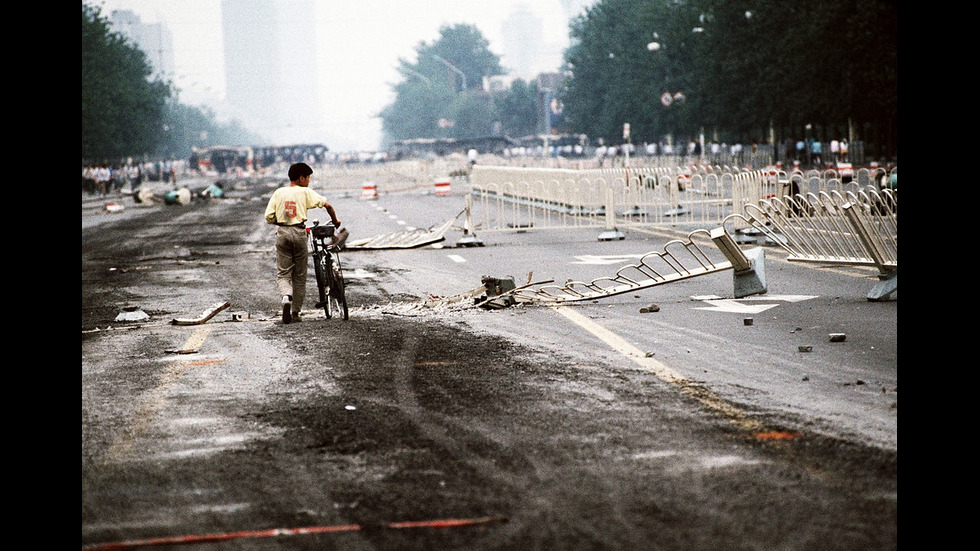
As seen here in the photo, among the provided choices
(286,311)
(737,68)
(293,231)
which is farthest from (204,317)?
(737,68)

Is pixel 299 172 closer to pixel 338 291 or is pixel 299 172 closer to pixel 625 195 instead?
A: pixel 338 291

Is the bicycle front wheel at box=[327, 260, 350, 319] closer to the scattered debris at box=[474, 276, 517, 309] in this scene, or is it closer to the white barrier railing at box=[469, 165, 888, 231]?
the scattered debris at box=[474, 276, 517, 309]

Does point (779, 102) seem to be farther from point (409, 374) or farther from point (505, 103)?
point (505, 103)

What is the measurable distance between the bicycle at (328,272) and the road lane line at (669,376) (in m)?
2.35

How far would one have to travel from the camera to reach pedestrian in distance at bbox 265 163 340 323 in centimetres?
1327

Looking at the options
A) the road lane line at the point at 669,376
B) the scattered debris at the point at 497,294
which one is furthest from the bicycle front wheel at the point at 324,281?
the road lane line at the point at 669,376

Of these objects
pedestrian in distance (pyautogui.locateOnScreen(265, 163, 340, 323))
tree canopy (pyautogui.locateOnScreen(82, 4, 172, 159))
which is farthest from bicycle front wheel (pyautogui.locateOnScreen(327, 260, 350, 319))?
tree canopy (pyautogui.locateOnScreen(82, 4, 172, 159))

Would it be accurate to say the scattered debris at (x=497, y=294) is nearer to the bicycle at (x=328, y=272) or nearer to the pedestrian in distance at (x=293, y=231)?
the bicycle at (x=328, y=272)

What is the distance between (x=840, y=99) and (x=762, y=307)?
4987cm

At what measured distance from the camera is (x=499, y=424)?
24.7 ft

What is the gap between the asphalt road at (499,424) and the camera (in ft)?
18.1

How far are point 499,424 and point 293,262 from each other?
625 centimetres

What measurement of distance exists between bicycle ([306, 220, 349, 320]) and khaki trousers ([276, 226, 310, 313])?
0.13m
